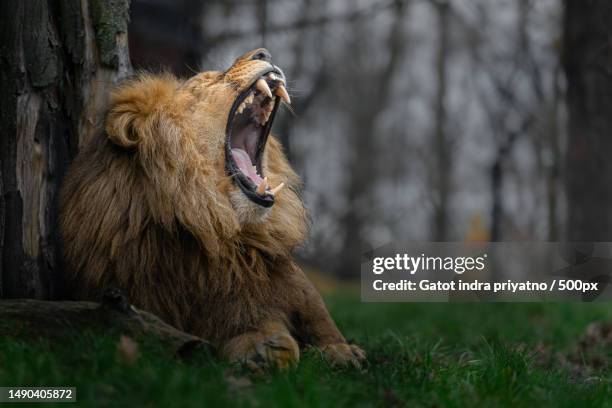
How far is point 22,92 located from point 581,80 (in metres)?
5.38

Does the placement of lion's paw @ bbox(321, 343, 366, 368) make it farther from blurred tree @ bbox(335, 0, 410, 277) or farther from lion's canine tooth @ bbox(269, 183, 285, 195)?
blurred tree @ bbox(335, 0, 410, 277)

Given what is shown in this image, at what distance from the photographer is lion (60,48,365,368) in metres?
3.75

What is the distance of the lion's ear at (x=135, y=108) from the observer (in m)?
3.86

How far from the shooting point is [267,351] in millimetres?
3564

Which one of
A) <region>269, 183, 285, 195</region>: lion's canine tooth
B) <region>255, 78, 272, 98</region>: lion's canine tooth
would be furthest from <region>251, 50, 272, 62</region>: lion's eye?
<region>269, 183, 285, 195</region>: lion's canine tooth

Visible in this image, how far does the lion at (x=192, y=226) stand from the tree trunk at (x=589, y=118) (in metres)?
4.26

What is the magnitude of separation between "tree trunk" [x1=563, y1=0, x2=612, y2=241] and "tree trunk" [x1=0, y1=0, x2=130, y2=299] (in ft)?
16.0

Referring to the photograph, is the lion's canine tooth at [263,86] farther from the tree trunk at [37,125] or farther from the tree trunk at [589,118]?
the tree trunk at [589,118]

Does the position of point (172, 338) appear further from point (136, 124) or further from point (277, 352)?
point (136, 124)

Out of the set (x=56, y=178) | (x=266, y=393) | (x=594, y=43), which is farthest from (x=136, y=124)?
(x=594, y=43)

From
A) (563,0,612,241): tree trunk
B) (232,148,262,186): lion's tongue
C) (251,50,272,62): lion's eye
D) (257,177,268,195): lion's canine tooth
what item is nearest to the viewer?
(257,177,268,195): lion's canine tooth

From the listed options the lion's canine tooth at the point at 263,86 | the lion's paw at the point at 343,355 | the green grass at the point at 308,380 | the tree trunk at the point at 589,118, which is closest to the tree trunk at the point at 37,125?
the green grass at the point at 308,380

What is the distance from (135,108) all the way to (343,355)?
5.09ft

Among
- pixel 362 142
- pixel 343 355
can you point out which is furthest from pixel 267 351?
pixel 362 142
